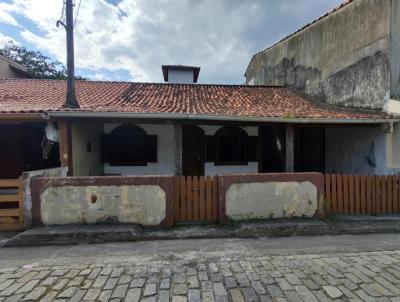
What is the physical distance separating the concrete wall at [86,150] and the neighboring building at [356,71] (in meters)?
8.02

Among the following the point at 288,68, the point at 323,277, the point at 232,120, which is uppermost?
the point at 288,68

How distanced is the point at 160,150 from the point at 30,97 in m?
4.43

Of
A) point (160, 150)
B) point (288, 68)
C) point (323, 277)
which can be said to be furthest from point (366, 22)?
point (323, 277)

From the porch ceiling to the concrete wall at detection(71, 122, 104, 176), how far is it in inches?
26.7

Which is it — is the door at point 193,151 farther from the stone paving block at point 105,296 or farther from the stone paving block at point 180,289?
the stone paving block at point 105,296

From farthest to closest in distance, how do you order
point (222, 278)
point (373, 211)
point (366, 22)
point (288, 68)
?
1. point (288, 68)
2. point (366, 22)
3. point (373, 211)
4. point (222, 278)

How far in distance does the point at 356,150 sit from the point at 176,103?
586 cm

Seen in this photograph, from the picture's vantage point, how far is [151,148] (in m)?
9.82

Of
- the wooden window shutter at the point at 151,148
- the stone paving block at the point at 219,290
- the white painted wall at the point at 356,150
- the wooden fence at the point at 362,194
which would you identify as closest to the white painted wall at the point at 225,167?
the wooden window shutter at the point at 151,148

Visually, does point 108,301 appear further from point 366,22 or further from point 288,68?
point 288,68

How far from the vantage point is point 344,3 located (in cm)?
980

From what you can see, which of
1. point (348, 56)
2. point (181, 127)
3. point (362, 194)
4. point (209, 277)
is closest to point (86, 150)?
point (181, 127)

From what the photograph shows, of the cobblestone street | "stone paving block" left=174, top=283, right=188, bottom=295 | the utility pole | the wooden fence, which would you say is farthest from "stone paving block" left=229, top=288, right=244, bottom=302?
the utility pole

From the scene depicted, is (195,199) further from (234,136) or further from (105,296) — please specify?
(234,136)
